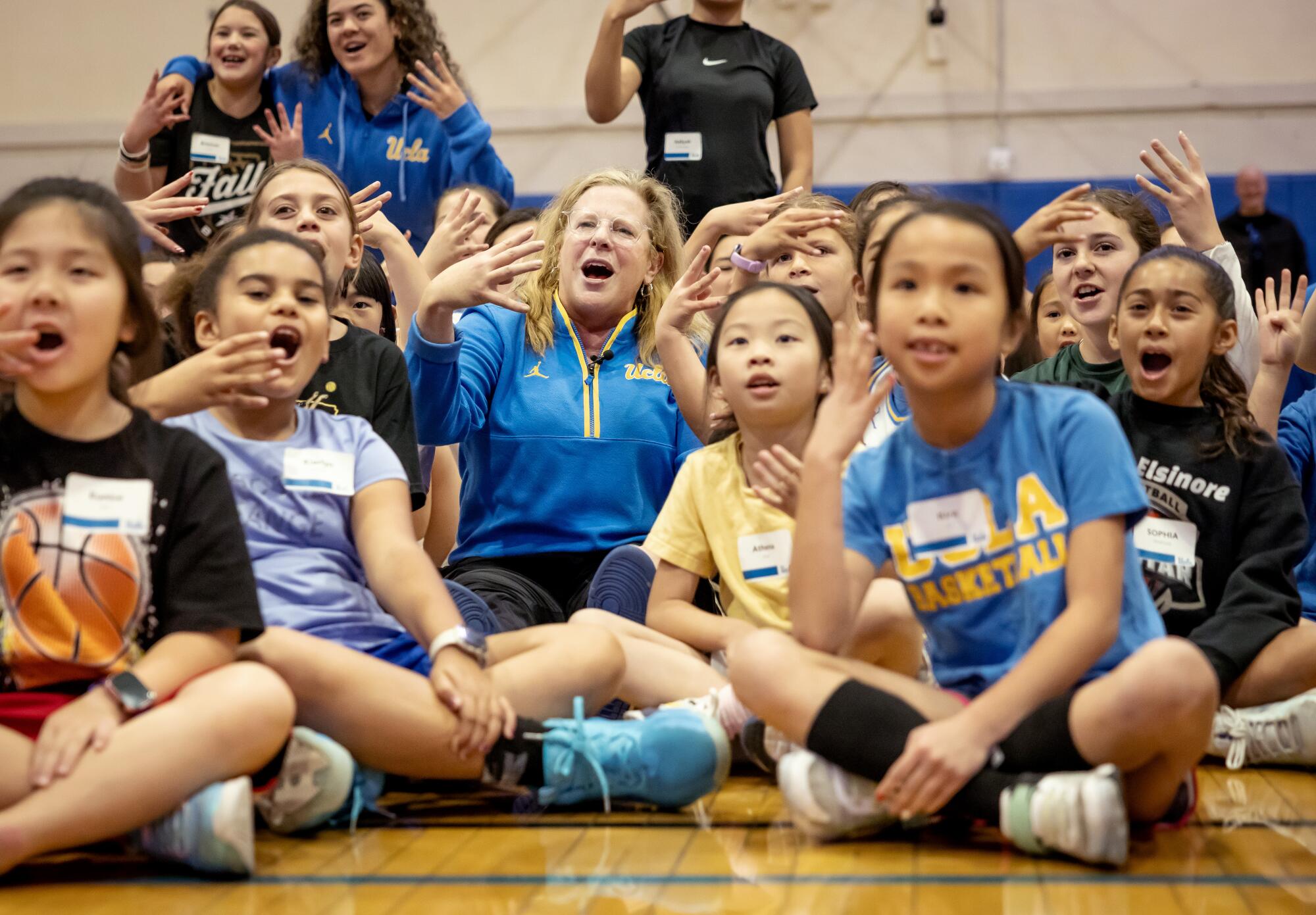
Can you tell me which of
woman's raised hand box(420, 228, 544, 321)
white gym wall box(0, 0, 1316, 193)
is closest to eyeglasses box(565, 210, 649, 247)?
woman's raised hand box(420, 228, 544, 321)

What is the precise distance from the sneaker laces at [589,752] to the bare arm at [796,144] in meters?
2.46

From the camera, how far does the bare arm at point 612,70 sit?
11.7 feet

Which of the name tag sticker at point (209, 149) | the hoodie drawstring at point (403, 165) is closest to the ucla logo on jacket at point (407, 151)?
the hoodie drawstring at point (403, 165)

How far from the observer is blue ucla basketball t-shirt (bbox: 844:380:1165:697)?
63.6 inches

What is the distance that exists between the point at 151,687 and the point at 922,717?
897 mm

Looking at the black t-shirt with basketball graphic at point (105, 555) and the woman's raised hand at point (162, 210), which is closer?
the black t-shirt with basketball graphic at point (105, 555)

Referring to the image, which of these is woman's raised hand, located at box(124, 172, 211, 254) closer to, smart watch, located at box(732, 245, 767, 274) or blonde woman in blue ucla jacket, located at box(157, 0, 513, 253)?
blonde woman in blue ucla jacket, located at box(157, 0, 513, 253)

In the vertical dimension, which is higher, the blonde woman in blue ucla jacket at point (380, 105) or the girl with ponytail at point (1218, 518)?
the blonde woman in blue ucla jacket at point (380, 105)

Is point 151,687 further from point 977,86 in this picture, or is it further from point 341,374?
point 977,86

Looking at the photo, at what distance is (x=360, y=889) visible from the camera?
1454 millimetres

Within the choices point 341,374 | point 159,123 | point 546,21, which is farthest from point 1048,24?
point 341,374

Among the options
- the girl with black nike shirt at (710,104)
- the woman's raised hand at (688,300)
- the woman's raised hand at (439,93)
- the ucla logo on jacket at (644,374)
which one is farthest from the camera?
the girl with black nike shirt at (710,104)

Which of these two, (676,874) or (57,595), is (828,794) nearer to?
(676,874)

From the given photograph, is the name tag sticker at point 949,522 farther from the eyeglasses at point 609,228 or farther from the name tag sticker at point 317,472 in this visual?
the eyeglasses at point 609,228
